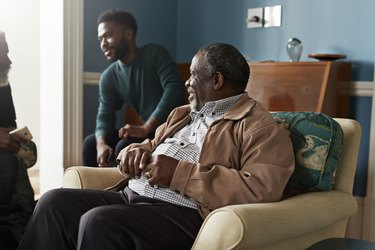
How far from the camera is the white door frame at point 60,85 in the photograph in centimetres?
323

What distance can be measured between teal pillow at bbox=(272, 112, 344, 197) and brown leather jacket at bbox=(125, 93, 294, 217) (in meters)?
0.13

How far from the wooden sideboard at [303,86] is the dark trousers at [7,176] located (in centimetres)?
124

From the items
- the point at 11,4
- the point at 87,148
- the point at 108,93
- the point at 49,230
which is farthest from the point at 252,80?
the point at 11,4

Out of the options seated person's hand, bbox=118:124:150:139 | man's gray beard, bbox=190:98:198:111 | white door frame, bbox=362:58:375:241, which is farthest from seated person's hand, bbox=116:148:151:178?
white door frame, bbox=362:58:375:241

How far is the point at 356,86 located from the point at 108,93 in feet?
4.24

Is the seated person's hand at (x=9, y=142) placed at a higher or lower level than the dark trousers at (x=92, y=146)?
higher

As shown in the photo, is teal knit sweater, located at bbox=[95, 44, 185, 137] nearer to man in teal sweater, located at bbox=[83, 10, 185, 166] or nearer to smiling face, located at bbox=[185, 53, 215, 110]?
man in teal sweater, located at bbox=[83, 10, 185, 166]

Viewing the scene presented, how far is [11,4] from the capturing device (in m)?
4.32

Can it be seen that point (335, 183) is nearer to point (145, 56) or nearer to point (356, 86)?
point (356, 86)

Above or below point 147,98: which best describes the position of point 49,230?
below

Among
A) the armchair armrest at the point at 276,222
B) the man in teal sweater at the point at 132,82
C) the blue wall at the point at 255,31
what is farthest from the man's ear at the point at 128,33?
the armchair armrest at the point at 276,222

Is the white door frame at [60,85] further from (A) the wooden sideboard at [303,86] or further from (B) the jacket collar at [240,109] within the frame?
(B) the jacket collar at [240,109]

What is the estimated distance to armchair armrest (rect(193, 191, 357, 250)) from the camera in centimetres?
154

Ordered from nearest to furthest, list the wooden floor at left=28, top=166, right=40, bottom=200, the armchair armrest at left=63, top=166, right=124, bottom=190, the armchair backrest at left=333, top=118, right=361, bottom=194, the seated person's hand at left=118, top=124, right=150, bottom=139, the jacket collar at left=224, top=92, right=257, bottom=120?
the jacket collar at left=224, top=92, right=257, bottom=120 < the armchair backrest at left=333, top=118, right=361, bottom=194 < the armchair armrest at left=63, top=166, right=124, bottom=190 < the seated person's hand at left=118, top=124, right=150, bottom=139 < the wooden floor at left=28, top=166, right=40, bottom=200
